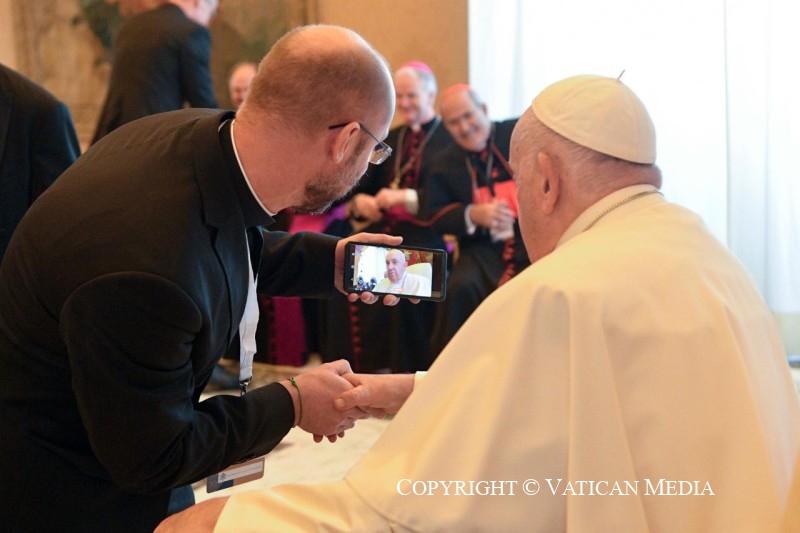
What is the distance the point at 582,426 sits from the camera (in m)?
1.51

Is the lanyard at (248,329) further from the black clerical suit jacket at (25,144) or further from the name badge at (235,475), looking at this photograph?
the black clerical suit jacket at (25,144)

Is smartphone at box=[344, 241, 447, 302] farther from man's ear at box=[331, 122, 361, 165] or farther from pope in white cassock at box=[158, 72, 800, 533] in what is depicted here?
pope in white cassock at box=[158, 72, 800, 533]

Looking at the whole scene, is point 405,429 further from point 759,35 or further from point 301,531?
point 759,35

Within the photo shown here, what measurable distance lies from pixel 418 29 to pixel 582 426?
5556 millimetres

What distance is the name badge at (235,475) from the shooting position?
6.58 feet

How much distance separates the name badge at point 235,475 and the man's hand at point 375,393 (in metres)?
0.26

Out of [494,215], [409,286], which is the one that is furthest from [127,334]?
[494,215]

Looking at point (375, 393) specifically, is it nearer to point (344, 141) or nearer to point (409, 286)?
point (409, 286)

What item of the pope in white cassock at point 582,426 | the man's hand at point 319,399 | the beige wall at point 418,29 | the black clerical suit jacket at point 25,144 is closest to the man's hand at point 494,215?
the beige wall at point 418,29

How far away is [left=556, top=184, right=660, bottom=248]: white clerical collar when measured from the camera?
1806mm

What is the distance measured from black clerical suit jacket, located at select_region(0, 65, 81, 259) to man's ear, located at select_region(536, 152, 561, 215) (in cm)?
170

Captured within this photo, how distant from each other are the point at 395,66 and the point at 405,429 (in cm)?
552

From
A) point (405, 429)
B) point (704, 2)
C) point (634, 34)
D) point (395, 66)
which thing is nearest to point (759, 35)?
point (704, 2)

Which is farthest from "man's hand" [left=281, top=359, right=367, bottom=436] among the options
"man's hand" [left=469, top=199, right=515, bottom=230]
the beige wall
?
the beige wall
